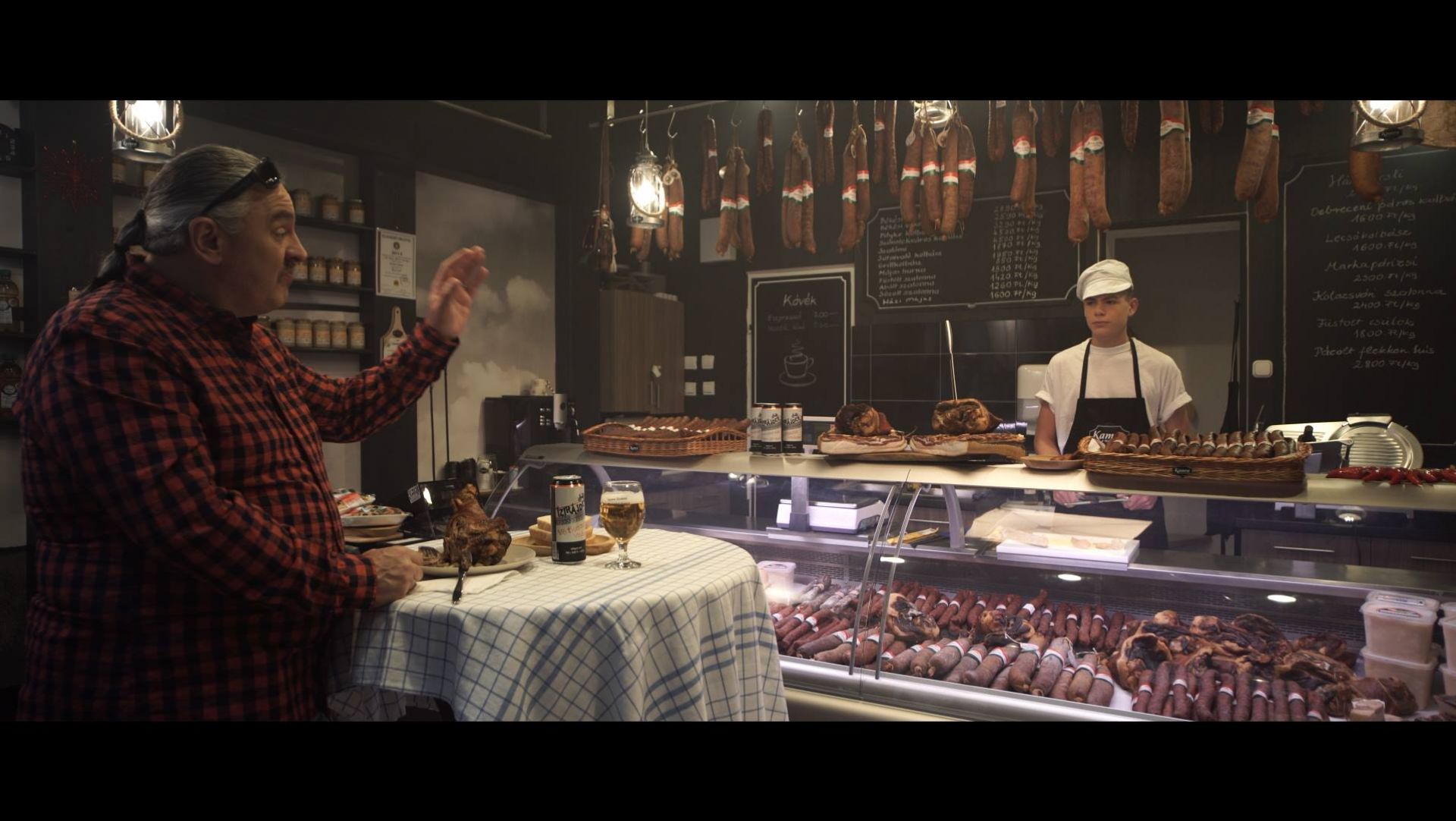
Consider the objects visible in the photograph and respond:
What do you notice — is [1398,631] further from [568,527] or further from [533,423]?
[533,423]

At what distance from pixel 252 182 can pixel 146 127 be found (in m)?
2.01

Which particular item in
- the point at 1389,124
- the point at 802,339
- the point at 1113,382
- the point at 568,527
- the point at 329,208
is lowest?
the point at 568,527

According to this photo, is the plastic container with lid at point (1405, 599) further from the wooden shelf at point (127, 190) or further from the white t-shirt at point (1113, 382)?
the wooden shelf at point (127, 190)

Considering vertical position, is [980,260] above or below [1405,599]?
above

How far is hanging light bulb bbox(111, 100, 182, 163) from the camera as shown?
3021 mm

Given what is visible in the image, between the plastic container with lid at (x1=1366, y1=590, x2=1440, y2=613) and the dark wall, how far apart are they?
3.87m

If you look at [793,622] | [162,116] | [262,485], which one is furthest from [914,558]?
[162,116]

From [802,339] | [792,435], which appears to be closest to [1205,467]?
[792,435]

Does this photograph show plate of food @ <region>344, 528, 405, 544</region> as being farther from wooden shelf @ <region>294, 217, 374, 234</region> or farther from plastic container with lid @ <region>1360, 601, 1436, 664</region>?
wooden shelf @ <region>294, 217, 374, 234</region>

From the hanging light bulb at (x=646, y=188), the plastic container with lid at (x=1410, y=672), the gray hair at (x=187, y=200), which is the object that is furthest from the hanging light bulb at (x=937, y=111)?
the gray hair at (x=187, y=200)

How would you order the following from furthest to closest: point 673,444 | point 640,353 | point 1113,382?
point 640,353
point 1113,382
point 673,444

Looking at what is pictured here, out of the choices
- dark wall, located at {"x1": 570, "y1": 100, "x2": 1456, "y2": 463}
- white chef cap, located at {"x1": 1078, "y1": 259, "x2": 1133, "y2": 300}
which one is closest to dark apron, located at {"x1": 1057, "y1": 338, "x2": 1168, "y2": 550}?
white chef cap, located at {"x1": 1078, "y1": 259, "x2": 1133, "y2": 300}

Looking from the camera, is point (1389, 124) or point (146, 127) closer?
point (1389, 124)

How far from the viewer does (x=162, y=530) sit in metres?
1.38
